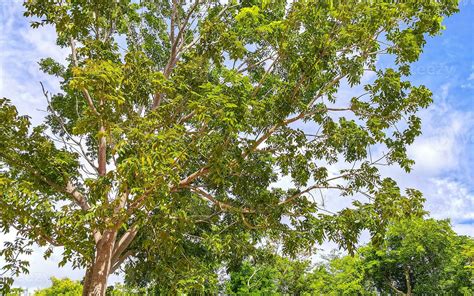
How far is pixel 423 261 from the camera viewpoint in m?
25.2

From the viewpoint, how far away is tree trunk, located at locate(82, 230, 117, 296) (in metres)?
8.61

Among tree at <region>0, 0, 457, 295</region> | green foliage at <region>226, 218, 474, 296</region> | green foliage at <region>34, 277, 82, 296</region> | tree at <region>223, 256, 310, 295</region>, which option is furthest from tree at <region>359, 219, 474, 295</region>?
green foliage at <region>34, 277, 82, 296</region>

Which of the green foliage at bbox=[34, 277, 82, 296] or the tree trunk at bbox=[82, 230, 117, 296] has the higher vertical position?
the green foliage at bbox=[34, 277, 82, 296]

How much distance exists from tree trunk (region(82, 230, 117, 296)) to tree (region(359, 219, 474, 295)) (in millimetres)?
19039

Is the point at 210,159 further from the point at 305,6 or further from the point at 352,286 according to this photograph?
the point at 352,286

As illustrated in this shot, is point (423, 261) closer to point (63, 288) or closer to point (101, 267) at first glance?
point (101, 267)

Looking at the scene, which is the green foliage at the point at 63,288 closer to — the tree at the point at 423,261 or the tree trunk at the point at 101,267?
the tree at the point at 423,261

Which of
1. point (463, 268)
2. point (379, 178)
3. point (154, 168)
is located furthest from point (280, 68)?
point (463, 268)

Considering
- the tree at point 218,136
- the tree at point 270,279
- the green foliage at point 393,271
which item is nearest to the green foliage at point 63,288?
the tree at point 270,279

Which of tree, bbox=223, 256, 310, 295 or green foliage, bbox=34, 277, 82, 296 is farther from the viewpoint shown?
green foliage, bbox=34, 277, 82, 296

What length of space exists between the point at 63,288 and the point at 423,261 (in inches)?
1080

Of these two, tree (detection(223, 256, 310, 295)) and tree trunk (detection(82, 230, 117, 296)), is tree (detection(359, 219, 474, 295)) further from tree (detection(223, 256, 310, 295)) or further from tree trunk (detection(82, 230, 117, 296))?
tree trunk (detection(82, 230, 117, 296))

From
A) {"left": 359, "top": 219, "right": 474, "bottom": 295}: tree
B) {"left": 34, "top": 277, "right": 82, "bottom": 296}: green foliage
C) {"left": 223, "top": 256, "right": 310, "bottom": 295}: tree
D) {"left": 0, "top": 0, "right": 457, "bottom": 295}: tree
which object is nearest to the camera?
{"left": 0, "top": 0, "right": 457, "bottom": 295}: tree

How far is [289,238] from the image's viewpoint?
30.0 feet
